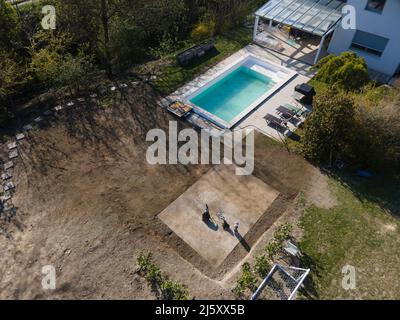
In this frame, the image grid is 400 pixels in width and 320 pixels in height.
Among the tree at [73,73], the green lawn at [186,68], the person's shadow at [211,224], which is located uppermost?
the tree at [73,73]

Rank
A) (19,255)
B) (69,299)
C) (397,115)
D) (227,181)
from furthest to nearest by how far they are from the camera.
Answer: (227,181) → (397,115) → (19,255) → (69,299)

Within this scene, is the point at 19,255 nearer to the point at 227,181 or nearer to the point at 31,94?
the point at 227,181

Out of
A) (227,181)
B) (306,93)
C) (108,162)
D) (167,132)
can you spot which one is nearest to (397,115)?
(306,93)

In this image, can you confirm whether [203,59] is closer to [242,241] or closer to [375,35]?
[375,35]

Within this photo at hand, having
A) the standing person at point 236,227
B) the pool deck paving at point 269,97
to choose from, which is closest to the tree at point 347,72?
the pool deck paving at point 269,97

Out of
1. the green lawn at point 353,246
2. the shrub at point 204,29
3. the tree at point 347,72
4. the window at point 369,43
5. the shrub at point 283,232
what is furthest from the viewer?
the shrub at point 204,29

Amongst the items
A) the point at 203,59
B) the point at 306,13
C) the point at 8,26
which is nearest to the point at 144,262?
the point at 203,59

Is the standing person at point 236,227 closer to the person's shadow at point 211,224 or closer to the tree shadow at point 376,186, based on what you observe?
the person's shadow at point 211,224
